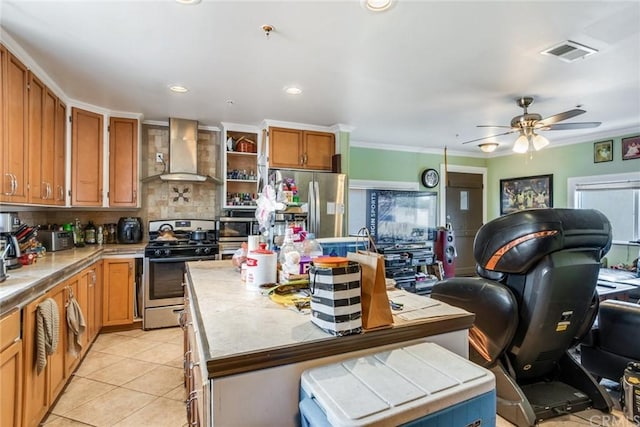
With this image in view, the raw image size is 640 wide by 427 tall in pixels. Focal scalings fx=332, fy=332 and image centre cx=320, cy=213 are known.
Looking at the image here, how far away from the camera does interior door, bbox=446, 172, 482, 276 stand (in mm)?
6156

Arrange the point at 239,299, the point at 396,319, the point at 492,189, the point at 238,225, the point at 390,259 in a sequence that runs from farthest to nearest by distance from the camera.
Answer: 1. the point at 492,189
2. the point at 390,259
3. the point at 238,225
4. the point at 239,299
5. the point at 396,319

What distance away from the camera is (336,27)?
2.02m

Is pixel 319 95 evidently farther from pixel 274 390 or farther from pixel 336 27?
pixel 274 390

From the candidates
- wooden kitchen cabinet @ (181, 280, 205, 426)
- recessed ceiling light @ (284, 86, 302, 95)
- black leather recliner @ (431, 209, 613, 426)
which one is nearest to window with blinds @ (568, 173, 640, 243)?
black leather recliner @ (431, 209, 613, 426)

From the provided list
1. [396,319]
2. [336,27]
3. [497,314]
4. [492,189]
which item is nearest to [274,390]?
[396,319]

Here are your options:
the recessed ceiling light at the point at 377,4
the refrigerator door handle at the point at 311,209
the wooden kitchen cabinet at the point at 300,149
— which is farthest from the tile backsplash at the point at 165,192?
the recessed ceiling light at the point at 377,4

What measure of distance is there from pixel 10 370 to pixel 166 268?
83.5 inches

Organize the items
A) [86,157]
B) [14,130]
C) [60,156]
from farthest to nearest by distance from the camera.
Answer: [86,157] → [60,156] → [14,130]

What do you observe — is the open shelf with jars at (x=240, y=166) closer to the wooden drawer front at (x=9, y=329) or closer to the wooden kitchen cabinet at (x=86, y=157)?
the wooden kitchen cabinet at (x=86, y=157)

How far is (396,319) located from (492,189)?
6004 mm

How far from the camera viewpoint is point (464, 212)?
6.26 meters

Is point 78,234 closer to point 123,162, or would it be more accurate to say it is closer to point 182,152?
point 123,162

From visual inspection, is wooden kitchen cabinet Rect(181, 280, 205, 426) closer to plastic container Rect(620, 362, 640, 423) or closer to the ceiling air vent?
plastic container Rect(620, 362, 640, 423)

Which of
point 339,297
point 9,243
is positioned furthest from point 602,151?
point 9,243
